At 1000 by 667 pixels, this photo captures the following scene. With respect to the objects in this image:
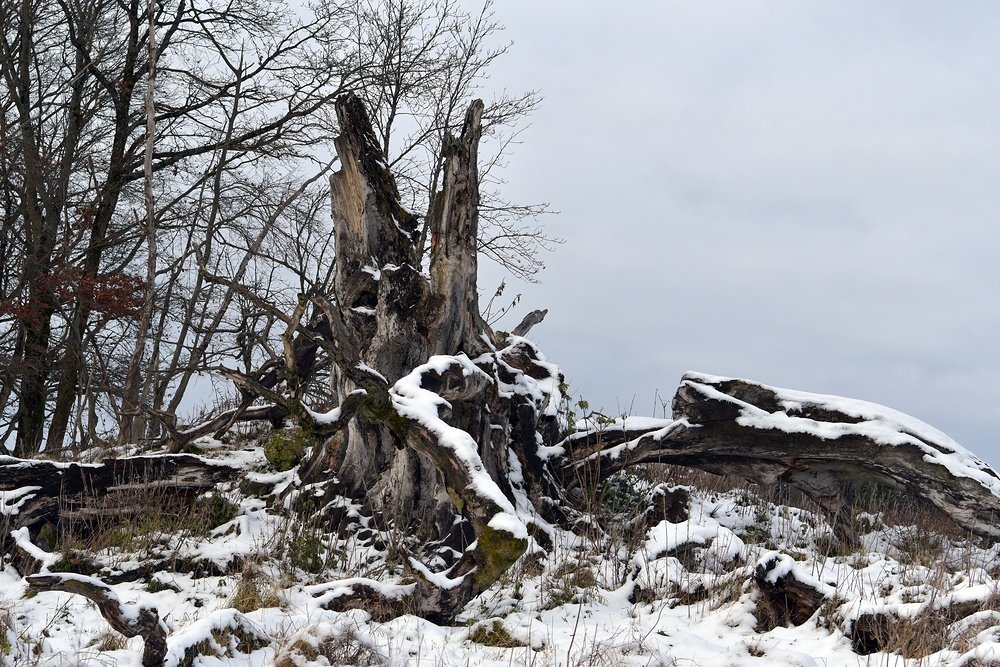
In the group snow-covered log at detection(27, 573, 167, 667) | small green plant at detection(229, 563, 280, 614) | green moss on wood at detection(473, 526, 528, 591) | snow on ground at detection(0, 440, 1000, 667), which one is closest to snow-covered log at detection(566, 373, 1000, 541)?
snow on ground at detection(0, 440, 1000, 667)

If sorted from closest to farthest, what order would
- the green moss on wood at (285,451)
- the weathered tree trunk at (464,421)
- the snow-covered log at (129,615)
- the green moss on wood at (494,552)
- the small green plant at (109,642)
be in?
1. the snow-covered log at (129,615)
2. the small green plant at (109,642)
3. the green moss on wood at (494,552)
4. the weathered tree trunk at (464,421)
5. the green moss on wood at (285,451)

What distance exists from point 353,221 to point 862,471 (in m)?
5.97

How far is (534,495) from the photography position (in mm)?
8758

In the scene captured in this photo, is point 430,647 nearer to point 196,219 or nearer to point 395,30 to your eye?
point 196,219

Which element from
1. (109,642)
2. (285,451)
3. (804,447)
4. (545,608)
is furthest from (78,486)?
(804,447)

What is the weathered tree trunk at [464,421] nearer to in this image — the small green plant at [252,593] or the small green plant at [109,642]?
the small green plant at [252,593]

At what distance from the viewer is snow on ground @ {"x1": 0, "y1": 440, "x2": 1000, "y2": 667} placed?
4.66 m

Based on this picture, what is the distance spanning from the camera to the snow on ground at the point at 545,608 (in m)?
4.66

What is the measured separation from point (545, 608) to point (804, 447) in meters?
3.53

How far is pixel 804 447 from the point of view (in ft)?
26.2

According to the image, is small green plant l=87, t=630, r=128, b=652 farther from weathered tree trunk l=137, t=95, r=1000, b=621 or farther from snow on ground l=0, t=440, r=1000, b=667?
weathered tree trunk l=137, t=95, r=1000, b=621

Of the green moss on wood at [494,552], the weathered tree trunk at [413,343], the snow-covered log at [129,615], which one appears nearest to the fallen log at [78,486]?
the weathered tree trunk at [413,343]

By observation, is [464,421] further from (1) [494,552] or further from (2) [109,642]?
(2) [109,642]

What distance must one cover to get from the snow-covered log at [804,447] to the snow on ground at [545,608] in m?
0.69
